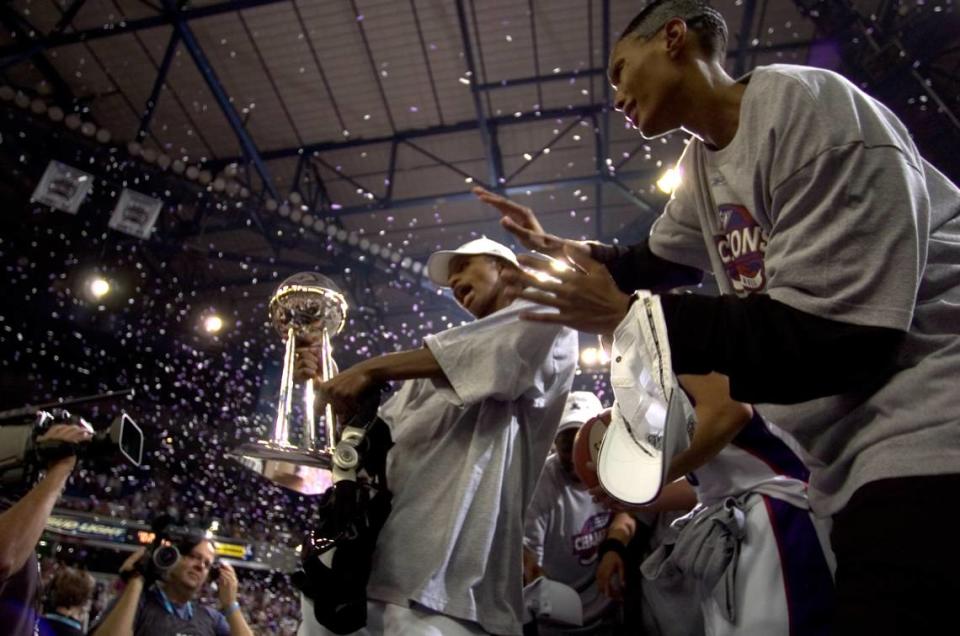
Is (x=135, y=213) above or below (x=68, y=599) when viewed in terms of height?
above

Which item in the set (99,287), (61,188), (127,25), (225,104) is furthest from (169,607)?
(99,287)

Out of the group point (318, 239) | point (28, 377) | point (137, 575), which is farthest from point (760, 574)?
point (28, 377)

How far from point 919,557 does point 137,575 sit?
3603 mm

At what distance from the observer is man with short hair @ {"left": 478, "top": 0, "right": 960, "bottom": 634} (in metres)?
0.79

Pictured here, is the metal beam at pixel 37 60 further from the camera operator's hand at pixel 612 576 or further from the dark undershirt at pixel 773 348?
the dark undershirt at pixel 773 348

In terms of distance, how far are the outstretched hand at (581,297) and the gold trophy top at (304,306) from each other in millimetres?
1290

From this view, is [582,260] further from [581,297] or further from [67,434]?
[67,434]

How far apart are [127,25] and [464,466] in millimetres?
6779

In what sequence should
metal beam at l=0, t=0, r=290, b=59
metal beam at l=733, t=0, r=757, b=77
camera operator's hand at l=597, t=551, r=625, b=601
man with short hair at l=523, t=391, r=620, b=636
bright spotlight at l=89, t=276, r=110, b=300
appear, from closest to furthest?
1. camera operator's hand at l=597, t=551, r=625, b=601
2. man with short hair at l=523, t=391, r=620, b=636
3. metal beam at l=733, t=0, r=757, b=77
4. metal beam at l=0, t=0, r=290, b=59
5. bright spotlight at l=89, t=276, r=110, b=300

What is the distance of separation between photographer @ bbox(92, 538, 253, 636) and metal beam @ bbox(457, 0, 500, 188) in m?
4.89

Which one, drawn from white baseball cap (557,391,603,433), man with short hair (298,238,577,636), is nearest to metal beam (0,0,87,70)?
white baseball cap (557,391,603,433)

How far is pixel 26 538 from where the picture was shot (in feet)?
6.81

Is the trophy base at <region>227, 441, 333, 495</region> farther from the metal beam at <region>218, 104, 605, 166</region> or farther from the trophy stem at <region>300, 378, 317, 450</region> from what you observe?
the metal beam at <region>218, 104, 605, 166</region>

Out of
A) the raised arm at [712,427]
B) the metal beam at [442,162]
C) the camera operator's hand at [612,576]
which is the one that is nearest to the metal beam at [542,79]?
the metal beam at [442,162]
